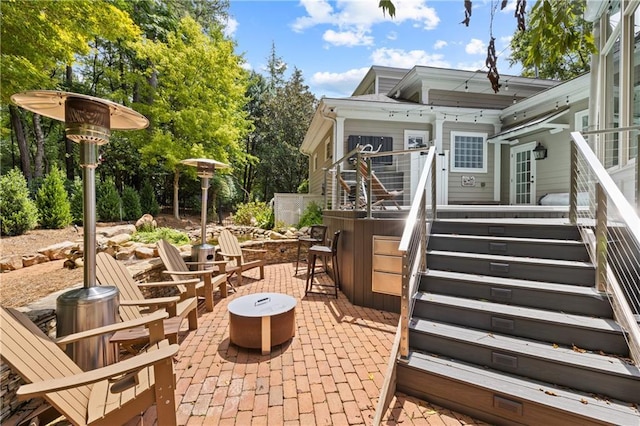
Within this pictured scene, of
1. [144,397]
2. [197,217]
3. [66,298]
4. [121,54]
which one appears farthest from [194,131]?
[144,397]

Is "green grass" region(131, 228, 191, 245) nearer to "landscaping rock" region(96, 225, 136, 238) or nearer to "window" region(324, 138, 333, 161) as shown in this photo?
"landscaping rock" region(96, 225, 136, 238)

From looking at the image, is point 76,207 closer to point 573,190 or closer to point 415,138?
point 415,138

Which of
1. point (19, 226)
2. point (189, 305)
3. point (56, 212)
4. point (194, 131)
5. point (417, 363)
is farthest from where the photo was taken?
point (194, 131)

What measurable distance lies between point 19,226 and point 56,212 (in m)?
1.05

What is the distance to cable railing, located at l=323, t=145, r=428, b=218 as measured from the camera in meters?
5.76

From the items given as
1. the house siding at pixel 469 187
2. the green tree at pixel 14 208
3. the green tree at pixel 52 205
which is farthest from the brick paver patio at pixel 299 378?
the green tree at pixel 52 205

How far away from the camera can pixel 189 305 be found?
3547mm

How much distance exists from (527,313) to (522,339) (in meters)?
0.24

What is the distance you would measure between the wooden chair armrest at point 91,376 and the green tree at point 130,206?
1216cm

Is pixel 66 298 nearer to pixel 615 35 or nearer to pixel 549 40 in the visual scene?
pixel 549 40

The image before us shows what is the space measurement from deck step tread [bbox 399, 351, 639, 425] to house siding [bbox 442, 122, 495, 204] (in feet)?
24.0

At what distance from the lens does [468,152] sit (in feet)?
30.0

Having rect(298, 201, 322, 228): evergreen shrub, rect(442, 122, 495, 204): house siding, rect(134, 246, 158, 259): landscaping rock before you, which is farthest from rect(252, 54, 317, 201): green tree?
rect(134, 246, 158, 259): landscaping rock

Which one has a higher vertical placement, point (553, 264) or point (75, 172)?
point (75, 172)
